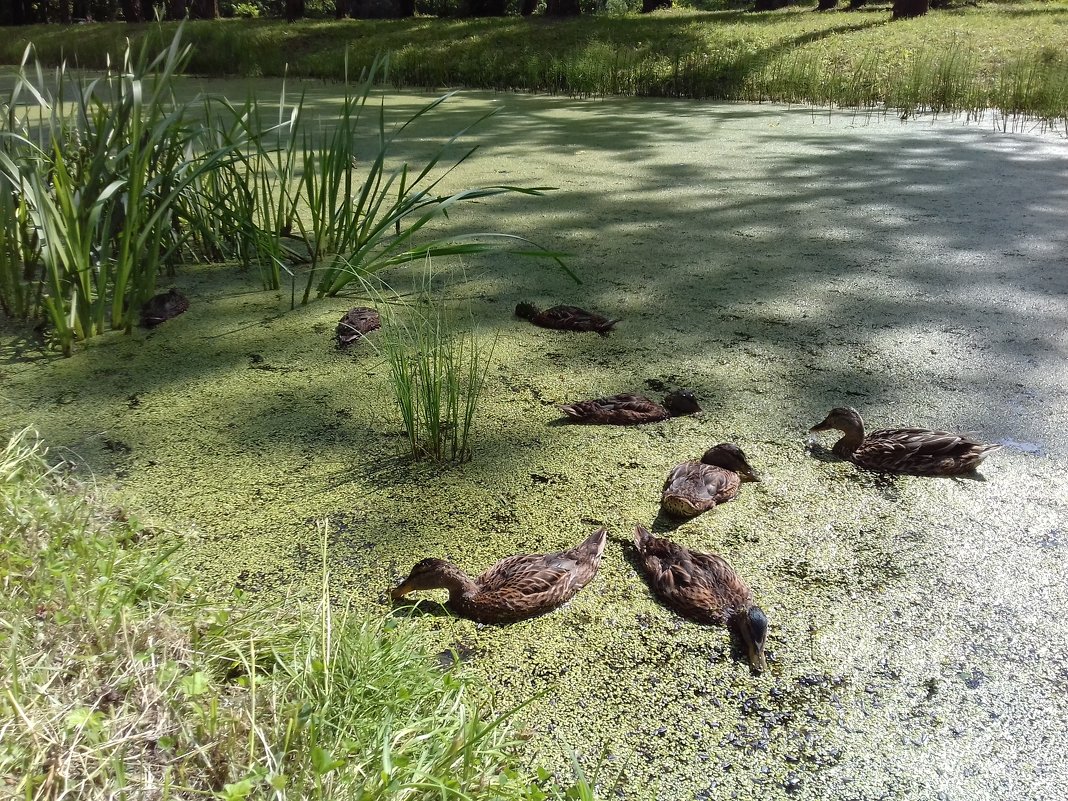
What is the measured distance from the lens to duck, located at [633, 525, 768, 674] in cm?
129

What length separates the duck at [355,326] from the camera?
7.52 ft

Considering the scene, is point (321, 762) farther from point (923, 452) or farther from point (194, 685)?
point (923, 452)

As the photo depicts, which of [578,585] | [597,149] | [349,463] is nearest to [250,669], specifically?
[578,585]

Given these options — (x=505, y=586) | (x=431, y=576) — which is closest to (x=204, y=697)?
(x=431, y=576)

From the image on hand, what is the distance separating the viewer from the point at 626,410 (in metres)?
1.94

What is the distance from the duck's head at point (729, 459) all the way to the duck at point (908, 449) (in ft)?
0.81

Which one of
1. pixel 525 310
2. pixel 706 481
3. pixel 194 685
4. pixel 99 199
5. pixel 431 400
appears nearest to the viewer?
pixel 194 685

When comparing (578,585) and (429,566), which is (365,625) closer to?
(429,566)

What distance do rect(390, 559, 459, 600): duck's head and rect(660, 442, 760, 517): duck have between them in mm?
484

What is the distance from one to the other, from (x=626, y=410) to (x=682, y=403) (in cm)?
14

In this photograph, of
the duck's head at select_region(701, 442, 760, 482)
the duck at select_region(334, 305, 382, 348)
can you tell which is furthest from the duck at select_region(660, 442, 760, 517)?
the duck at select_region(334, 305, 382, 348)

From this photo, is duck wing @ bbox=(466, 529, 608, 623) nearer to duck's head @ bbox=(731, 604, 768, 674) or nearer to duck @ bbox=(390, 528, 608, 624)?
duck @ bbox=(390, 528, 608, 624)

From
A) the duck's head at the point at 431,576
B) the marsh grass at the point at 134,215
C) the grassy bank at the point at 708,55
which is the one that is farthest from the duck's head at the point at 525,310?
the grassy bank at the point at 708,55

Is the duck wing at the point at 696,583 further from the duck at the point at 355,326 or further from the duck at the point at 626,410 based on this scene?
the duck at the point at 355,326
